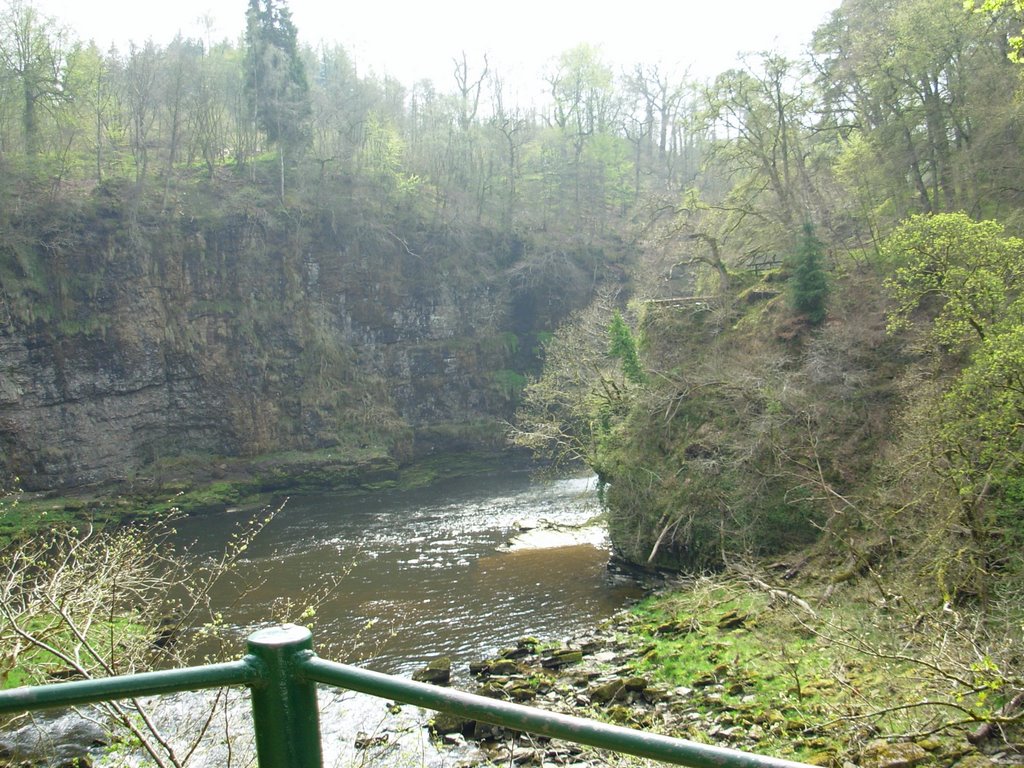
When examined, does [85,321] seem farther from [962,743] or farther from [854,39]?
[962,743]

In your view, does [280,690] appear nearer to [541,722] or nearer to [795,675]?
[541,722]

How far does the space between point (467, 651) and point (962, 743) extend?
388 inches

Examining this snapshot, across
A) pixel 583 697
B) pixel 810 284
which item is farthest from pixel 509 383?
pixel 583 697

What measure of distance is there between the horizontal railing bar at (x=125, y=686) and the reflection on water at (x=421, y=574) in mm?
9717

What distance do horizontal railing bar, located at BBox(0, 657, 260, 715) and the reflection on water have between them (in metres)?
9.72

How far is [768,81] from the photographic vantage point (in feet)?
92.0

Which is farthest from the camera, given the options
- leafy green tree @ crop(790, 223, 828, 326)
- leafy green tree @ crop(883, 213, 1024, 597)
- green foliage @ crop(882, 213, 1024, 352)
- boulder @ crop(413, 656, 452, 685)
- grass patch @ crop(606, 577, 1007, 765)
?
leafy green tree @ crop(790, 223, 828, 326)

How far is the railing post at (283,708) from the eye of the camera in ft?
6.17

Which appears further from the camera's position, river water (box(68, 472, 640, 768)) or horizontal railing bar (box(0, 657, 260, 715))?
river water (box(68, 472, 640, 768))

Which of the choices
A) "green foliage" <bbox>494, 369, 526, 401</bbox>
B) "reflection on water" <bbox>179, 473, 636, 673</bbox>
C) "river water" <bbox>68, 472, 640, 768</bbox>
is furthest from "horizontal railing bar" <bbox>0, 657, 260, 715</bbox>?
"green foliage" <bbox>494, 369, 526, 401</bbox>

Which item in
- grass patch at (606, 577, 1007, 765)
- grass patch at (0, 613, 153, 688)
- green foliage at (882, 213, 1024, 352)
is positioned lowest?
grass patch at (606, 577, 1007, 765)

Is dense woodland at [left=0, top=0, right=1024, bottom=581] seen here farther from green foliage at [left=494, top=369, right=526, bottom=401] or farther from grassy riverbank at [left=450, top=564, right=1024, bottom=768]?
grassy riverbank at [left=450, top=564, right=1024, bottom=768]

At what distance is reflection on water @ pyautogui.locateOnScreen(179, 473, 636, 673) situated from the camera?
56.1 ft

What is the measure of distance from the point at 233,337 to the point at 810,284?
102 ft
